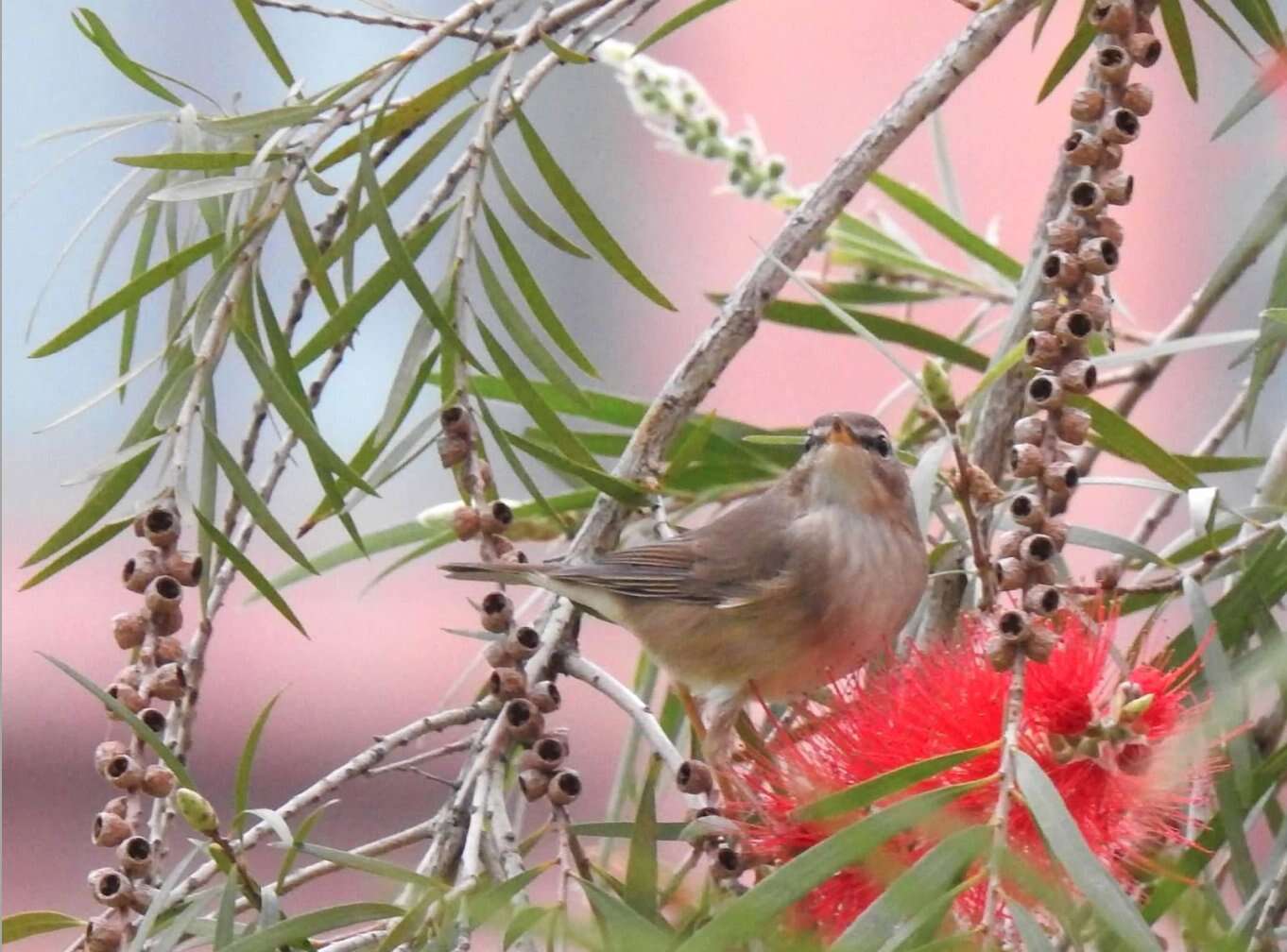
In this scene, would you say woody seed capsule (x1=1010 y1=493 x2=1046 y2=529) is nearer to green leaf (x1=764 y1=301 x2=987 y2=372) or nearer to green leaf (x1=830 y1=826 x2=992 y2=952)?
green leaf (x1=830 y1=826 x2=992 y2=952)

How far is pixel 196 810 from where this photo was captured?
29.6 inches

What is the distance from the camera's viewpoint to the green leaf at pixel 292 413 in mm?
878

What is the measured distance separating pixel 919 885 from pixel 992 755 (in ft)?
0.46

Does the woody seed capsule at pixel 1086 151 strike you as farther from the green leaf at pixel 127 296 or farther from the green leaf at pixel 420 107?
the green leaf at pixel 127 296

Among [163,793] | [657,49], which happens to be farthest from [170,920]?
[657,49]

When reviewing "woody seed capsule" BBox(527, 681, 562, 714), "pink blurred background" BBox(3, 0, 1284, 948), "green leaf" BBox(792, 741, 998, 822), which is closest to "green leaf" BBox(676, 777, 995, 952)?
"green leaf" BBox(792, 741, 998, 822)

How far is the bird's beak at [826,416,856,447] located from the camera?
152cm

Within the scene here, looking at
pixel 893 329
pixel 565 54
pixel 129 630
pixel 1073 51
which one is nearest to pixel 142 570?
pixel 129 630

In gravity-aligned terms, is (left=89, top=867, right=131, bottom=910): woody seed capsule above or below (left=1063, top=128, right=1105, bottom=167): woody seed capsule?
below

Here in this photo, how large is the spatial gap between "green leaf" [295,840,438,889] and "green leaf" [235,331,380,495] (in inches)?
7.3

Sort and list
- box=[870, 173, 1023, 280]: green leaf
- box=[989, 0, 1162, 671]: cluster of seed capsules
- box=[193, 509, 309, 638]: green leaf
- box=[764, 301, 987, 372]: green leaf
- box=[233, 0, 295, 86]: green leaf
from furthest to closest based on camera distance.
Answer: box=[870, 173, 1023, 280]: green leaf < box=[764, 301, 987, 372]: green leaf < box=[233, 0, 295, 86]: green leaf < box=[193, 509, 309, 638]: green leaf < box=[989, 0, 1162, 671]: cluster of seed capsules

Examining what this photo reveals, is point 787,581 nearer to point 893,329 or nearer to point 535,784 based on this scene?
point 893,329

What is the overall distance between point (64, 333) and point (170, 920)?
306 mm

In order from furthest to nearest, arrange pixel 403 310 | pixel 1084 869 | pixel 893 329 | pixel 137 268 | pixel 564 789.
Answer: pixel 403 310
pixel 893 329
pixel 137 268
pixel 564 789
pixel 1084 869
